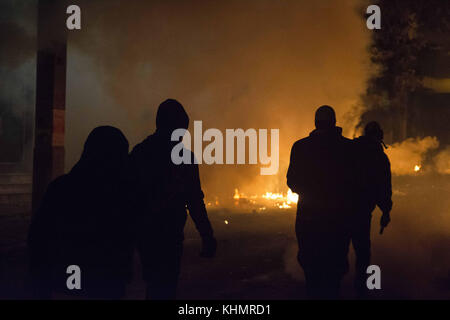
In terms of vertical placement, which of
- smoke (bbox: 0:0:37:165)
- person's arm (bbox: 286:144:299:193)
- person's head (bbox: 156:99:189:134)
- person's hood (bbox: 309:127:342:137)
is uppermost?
smoke (bbox: 0:0:37:165)

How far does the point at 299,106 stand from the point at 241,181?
2.77 m

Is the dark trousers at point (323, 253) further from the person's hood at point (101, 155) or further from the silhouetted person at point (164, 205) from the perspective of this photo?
the person's hood at point (101, 155)

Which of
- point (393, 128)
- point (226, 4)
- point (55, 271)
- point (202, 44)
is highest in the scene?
point (226, 4)

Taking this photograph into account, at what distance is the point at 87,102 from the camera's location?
12.9m

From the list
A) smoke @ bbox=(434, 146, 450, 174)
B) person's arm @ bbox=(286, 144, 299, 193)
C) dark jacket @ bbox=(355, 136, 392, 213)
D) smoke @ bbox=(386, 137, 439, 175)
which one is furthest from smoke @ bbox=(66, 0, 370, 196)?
person's arm @ bbox=(286, 144, 299, 193)

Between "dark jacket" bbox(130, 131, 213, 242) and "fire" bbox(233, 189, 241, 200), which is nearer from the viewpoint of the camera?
"dark jacket" bbox(130, 131, 213, 242)

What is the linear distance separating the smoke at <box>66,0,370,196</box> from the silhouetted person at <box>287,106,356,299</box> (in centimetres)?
909

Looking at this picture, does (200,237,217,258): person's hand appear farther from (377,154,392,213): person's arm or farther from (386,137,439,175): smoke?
(386,137,439,175): smoke

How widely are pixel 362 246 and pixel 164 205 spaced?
2.08m

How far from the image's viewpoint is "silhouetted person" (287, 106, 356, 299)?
3.42 metres

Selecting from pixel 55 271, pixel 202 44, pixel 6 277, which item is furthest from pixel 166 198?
pixel 202 44

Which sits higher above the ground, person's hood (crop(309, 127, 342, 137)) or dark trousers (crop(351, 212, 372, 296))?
person's hood (crop(309, 127, 342, 137))

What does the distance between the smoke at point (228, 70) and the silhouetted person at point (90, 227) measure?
33.0 feet

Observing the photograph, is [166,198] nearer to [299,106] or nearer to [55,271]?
[55,271]
